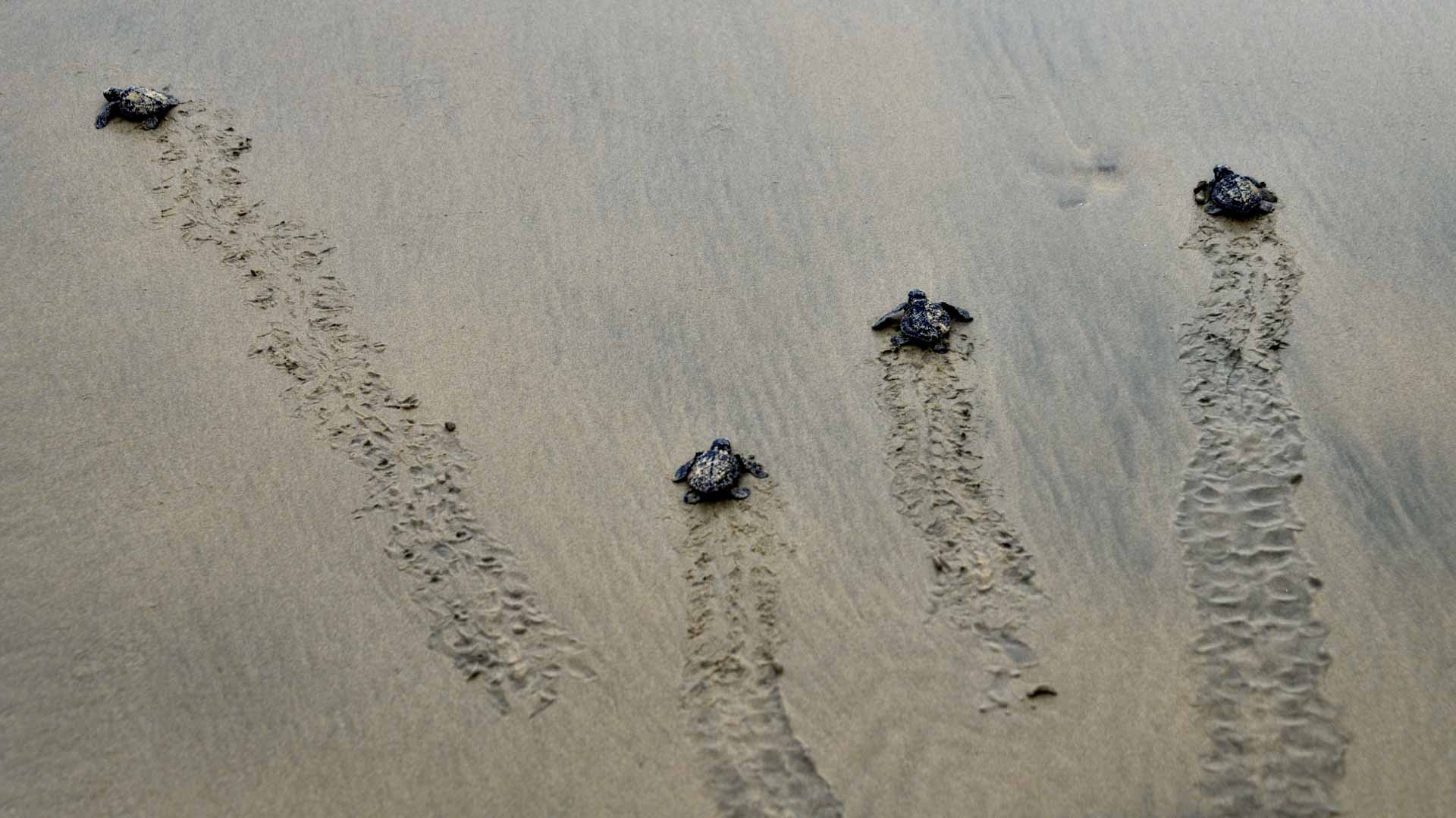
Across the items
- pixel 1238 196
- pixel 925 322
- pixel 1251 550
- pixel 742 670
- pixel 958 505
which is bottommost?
pixel 742 670

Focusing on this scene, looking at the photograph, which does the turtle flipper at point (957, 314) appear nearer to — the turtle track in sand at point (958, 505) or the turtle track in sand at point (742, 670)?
the turtle track in sand at point (958, 505)

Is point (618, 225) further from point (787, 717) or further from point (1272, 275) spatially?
point (1272, 275)

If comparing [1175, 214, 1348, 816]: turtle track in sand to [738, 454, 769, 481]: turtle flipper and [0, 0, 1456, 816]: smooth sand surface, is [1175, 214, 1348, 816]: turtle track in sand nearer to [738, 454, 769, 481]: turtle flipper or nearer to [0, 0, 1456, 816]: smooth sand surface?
[0, 0, 1456, 816]: smooth sand surface

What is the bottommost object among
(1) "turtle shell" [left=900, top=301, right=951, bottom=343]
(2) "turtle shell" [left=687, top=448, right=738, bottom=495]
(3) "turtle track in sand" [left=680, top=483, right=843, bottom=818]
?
(3) "turtle track in sand" [left=680, top=483, right=843, bottom=818]

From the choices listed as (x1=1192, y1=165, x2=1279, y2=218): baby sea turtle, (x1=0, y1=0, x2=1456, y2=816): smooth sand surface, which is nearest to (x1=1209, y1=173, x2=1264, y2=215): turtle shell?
(x1=1192, y1=165, x2=1279, y2=218): baby sea turtle

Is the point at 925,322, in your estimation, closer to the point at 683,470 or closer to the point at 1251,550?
the point at 683,470

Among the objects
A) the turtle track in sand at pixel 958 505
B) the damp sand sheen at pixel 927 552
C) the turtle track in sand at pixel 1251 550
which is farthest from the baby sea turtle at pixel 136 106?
the turtle track in sand at pixel 1251 550

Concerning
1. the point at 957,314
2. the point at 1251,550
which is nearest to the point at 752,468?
the point at 957,314
